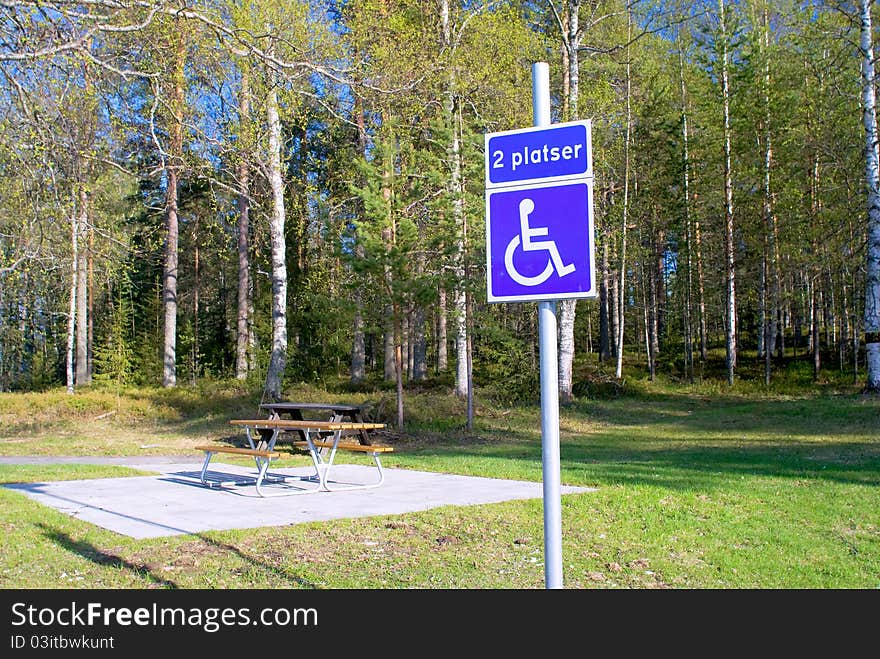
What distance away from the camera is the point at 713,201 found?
104 ft

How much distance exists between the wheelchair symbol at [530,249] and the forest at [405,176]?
15.6ft

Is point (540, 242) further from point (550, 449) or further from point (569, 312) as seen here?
point (569, 312)

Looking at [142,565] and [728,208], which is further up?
[728,208]

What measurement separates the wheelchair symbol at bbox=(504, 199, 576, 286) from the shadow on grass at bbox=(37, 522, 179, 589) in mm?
3181

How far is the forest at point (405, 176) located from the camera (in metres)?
8.64

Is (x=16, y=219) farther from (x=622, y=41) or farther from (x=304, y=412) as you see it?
(x=622, y=41)

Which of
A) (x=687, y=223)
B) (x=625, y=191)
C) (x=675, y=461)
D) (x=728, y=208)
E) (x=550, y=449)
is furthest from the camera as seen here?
(x=687, y=223)

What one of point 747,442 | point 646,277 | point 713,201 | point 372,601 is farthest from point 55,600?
point 646,277

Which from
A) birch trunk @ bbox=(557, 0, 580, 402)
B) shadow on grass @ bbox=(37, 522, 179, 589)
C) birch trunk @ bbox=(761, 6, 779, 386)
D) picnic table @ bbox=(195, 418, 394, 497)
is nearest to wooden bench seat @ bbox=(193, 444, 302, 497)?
picnic table @ bbox=(195, 418, 394, 497)

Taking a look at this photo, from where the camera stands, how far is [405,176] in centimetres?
1828

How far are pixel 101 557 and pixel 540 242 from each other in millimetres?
4268

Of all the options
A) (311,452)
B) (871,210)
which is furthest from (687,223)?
(311,452)

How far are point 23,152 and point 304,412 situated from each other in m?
12.8

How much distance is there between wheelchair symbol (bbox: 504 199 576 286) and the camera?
333 cm
